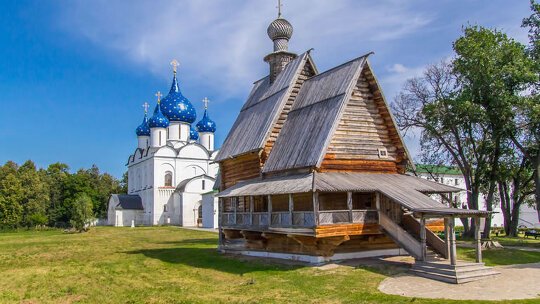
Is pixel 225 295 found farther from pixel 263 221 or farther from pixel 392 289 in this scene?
pixel 263 221

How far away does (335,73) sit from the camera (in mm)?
19078

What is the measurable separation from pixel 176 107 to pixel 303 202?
45.3 metres

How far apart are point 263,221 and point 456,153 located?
15.5 meters

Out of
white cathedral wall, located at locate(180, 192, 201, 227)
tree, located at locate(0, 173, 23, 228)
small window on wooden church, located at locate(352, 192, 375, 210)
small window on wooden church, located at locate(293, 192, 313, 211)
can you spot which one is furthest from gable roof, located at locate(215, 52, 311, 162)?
tree, located at locate(0, 173, 23, 228)

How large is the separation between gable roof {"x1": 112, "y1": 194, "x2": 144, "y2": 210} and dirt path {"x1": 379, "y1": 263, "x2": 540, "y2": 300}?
5131 centimetres

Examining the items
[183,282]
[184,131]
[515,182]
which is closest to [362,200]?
[183,282]

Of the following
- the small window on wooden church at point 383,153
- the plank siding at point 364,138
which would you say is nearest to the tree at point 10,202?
the plank siding at point 364,138

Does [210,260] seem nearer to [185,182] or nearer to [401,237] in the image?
[401,237]

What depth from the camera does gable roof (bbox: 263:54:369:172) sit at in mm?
16844

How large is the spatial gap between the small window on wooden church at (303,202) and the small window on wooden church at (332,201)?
0.63m

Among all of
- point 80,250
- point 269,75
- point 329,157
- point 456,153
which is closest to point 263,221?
point 329,157

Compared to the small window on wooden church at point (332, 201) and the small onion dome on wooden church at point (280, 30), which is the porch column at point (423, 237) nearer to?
the small window on wooden church at point (332, 201)

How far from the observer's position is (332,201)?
17734 millimetres

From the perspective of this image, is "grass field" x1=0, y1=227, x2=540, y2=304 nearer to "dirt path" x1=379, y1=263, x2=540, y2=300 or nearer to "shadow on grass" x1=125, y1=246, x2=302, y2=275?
"shadow on grass" x1=125, y1=246, x2=302, y2=275
